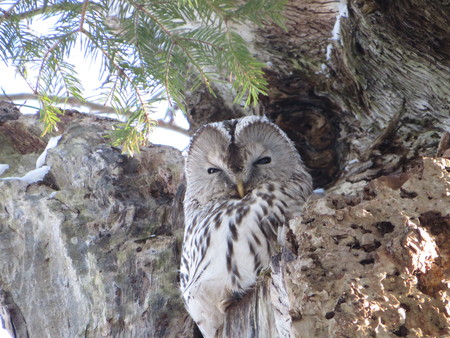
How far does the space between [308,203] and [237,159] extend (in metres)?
0.95

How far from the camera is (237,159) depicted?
2.76 metres

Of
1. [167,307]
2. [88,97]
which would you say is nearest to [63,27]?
[88,97]

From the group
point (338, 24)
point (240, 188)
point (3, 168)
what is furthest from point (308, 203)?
point (3, 168)

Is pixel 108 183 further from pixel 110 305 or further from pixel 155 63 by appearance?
pixel 155 63

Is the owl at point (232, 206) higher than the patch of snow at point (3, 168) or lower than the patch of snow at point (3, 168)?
lower

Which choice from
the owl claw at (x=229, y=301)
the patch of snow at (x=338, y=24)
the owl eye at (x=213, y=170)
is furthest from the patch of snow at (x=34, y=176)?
the patch of snow at (x=338, y=24)

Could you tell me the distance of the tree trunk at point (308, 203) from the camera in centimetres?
166

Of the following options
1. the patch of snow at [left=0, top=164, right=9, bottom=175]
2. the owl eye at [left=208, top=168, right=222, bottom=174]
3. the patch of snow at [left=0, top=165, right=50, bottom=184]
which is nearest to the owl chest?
the owl eye at [left=208, top=168, right=222, bottom=174]

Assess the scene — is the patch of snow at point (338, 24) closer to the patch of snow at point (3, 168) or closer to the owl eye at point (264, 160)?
Answer: the owl eye at point (264, 160)

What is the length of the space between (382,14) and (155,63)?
0.95 meters

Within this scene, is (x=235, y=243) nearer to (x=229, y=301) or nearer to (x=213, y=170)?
(x=229, y=301)

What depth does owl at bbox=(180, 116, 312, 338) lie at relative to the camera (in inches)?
93.0

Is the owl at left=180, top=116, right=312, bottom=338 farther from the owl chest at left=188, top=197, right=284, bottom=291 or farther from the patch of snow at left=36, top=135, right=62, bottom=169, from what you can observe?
the patch of snow at left=36, top=135, right=62, bottom=169

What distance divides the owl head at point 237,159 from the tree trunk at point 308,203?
0.22 m
